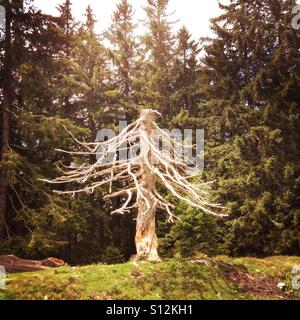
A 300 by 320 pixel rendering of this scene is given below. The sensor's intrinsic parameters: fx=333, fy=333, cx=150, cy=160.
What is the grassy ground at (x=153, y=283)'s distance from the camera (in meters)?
7.98

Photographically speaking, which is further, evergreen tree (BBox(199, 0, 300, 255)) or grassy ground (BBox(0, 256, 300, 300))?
evergreen tree (BBox(199, 0, 300, 255))

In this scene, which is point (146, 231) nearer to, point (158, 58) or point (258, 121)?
point (258, 121)

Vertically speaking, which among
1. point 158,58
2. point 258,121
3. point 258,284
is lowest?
point 258,284

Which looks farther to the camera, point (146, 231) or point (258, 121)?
point (258, 121)

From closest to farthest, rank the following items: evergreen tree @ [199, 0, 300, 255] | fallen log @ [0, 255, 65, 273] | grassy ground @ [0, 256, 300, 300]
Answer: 1. grassy ground @ [0, 256, 300, 300]
2. fallen log @ [0, 255, 65, 273]
3. evergreen tree @ [199, 0, 300, 255]

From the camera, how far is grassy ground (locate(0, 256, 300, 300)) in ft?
26.2

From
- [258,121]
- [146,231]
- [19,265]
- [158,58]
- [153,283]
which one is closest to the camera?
[153,283]

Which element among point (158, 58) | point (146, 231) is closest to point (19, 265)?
point (146, 231)

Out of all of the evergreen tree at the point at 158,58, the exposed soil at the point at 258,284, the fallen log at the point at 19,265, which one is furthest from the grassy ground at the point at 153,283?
the evergreen tree at the point at 158,58

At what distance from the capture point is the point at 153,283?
874cm

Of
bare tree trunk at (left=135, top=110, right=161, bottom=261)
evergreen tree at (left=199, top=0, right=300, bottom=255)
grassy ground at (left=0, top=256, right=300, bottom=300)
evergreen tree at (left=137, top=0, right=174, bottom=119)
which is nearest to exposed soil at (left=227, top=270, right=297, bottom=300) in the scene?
A: grassy ground at (left=0, top=256, right=300, bottom=300)

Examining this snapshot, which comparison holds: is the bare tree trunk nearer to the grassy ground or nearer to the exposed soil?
the grassy ground

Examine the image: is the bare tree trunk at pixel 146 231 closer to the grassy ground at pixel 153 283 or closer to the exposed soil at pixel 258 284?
the grassy ground at pixel 153 283

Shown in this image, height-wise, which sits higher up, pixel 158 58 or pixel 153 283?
pixel 158 58
